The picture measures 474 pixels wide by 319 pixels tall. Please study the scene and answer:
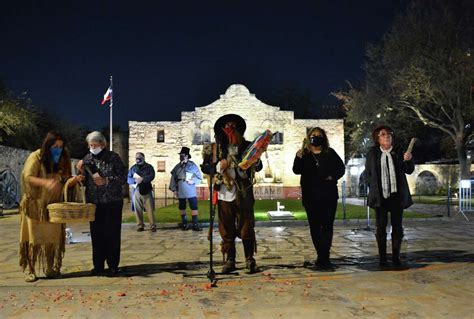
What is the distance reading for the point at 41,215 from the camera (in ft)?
17.2

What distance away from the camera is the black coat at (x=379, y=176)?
5.91 meters

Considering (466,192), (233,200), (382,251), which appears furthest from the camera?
(466,192)

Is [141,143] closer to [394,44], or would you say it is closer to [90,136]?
[394,44]

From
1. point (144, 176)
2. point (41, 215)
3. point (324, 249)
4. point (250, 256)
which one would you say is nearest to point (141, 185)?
point (144, 176)

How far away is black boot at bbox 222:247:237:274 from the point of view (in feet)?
18.1

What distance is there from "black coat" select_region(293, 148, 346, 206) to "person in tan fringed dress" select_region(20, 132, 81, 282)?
9.49ft

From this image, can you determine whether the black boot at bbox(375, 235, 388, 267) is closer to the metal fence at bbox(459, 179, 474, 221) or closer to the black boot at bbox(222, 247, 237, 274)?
the black boot at bbox(222, 247, 237, 274)

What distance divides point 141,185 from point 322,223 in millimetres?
5459

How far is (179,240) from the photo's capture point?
872 centimetres

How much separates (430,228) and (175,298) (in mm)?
8011

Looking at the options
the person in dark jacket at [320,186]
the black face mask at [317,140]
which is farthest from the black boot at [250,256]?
the black face mask at [317,140]

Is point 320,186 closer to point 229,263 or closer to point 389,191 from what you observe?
point 389,191

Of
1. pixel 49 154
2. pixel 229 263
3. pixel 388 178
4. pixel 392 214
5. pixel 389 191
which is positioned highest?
pixel 49 154

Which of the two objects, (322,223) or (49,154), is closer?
(49,154)
